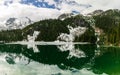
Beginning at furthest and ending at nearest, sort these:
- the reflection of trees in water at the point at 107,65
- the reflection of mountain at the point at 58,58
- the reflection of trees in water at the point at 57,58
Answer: the reflection of trees in water at the point at 57,58, the reflection of mountain at the point at 58,58, the reflection of trees in water at the point at 107,65

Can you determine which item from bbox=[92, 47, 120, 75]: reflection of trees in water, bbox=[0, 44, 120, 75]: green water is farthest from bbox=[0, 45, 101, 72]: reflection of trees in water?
bbox=[92, 47, 120, 75]: reflection of trees in water

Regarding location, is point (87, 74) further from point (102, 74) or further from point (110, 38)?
point (110, 38)

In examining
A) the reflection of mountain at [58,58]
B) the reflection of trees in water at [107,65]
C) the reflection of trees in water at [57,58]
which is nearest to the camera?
the reflection of trees in water at [107,65]

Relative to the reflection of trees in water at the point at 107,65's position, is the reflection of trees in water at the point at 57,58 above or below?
below

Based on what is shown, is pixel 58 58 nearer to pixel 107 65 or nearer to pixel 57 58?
pixel 57 58

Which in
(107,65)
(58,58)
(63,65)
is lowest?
(58,58)

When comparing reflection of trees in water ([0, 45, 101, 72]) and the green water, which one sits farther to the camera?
reflection of trees in water ([0, 45, 101, 72])

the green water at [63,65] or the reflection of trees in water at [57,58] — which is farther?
the reflection of trees in water at [57,58]

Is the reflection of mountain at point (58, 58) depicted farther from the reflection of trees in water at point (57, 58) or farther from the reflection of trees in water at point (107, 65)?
the reflection of trees in water at point (107, 65)

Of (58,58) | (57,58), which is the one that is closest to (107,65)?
(58,58)

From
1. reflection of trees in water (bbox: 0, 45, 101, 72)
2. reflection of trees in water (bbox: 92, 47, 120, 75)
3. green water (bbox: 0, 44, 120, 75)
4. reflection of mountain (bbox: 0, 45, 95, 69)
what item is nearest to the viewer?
reflection of trees in water (bbox: 92, 47, 120, 75)

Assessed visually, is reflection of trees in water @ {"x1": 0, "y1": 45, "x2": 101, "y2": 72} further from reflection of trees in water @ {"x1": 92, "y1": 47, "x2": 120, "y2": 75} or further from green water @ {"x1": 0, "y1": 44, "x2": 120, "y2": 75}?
reflection of trees in water @ {"x1": 92, "y1": 47, "x2": 120, "y2": 75}

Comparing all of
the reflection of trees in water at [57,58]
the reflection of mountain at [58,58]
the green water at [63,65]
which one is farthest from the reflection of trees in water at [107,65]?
the reflection of mountain at [58,58]
